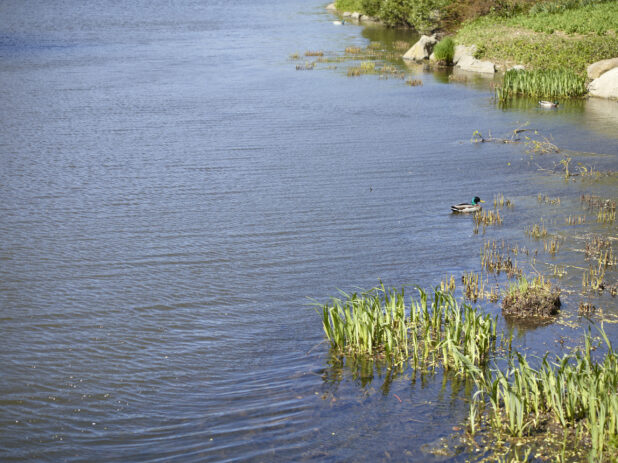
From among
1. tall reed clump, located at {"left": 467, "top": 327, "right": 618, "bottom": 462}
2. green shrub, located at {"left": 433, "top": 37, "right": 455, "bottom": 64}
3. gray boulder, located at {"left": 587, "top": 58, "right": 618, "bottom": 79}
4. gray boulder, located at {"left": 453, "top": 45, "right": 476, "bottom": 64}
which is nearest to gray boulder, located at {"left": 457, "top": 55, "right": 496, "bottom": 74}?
gray boulder, located at {"left": 453, "top": 45, "right": 476, "bottom": 64}

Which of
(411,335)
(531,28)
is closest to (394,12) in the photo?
(531,28)

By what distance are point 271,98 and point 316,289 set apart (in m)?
21.3

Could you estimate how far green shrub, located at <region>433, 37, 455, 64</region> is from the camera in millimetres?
45581

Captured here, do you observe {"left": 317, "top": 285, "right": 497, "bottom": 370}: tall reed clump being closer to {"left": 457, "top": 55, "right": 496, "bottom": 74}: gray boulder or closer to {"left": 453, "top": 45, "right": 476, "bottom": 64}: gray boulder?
{"left": 457, "top": 55, "right": 496, "bottom": 74}: gray boulder

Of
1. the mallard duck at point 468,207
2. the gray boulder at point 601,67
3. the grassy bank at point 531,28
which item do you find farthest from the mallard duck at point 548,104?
the mallard duck at point 468,207

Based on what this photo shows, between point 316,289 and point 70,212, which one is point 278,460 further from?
point 70,212

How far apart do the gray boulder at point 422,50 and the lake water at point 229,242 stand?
30.5 ft

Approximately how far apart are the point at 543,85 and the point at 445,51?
1323 centimetres

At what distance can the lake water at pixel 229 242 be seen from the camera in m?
9.64

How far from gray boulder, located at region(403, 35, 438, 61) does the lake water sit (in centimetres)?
931

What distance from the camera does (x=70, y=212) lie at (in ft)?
60.6

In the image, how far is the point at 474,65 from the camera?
43.2 meters

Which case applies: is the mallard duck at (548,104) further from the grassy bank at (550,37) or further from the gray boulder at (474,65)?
the gray boulder at (474,65)

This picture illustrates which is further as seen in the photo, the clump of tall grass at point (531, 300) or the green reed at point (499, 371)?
the clump of tall grass at point (531, 300)
